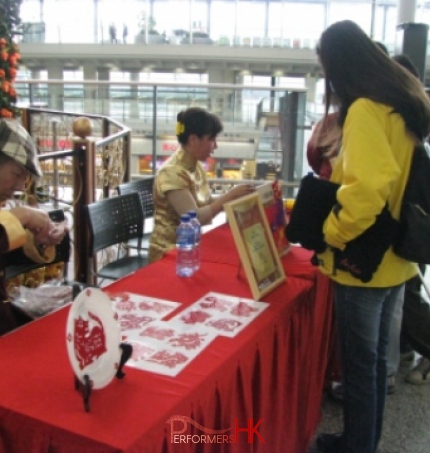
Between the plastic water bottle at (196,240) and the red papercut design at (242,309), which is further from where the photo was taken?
the plastic water bottle at (196,240)

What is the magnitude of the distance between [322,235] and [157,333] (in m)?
0.55

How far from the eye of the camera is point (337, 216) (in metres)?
1.47

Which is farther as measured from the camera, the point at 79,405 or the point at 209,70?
the point at 209,70

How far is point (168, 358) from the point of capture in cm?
123

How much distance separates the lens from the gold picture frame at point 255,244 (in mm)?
1637

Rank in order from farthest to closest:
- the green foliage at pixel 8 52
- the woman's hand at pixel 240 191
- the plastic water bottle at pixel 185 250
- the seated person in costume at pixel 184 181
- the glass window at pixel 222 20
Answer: the glass window at pixel 222 20 → the green foliage at pixel 8 52 → the seated person in costume at pixel 184 181 → the woman's hand at pixel 240 191 → the plastic water bottle at pixel 185 250

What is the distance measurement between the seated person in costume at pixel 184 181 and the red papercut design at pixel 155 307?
92cm

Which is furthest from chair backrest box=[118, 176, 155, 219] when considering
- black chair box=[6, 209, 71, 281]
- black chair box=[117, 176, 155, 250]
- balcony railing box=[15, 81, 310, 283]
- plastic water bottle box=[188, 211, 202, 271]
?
plastic water bottle box=[188, 211, 202, 271]

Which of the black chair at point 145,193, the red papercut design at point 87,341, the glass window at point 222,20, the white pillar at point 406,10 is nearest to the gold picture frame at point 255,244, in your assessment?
the red papercut design at point 87,341

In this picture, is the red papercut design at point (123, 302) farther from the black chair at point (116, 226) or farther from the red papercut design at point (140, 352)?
the black chair at point (116, 226)

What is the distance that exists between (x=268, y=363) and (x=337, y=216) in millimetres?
431

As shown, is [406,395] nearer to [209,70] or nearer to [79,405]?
[79,405]

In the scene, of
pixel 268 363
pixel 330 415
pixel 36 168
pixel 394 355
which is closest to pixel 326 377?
pixel 330 415

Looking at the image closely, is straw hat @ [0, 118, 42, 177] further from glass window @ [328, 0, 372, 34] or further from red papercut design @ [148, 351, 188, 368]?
glass window @ [328, 0, 372, 34]
